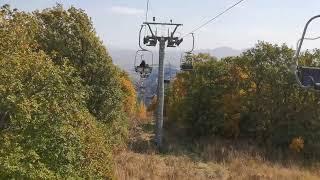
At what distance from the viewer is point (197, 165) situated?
113 feet

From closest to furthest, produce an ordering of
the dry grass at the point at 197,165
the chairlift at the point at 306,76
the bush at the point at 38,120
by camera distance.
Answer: the chairlift at the point at 306,76 < the bush at the point at 38,120 < the dry grass at the point at 197,165

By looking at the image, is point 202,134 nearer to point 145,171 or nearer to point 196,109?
point 196,109

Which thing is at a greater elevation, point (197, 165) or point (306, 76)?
point (306, 76)

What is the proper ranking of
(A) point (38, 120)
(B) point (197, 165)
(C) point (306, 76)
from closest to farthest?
(C) point (306, 76), (A) point (38, 120), (B) point (197, 165)

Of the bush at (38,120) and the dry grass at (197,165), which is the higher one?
the bush at (38,120)

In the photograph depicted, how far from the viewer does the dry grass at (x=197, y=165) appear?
29.6 meters

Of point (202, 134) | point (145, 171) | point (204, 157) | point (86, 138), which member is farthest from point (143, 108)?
point (86, 138)

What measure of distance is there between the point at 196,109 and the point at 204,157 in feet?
37.1

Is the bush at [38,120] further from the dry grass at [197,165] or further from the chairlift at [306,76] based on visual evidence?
the chairlift at [306,76]

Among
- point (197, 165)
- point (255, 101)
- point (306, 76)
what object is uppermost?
point (306, 76)

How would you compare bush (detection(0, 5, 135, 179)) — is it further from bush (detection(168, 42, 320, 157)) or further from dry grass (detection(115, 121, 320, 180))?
bush (detection(168, 42, 320, 157))

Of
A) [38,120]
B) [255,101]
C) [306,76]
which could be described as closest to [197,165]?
[255,101]

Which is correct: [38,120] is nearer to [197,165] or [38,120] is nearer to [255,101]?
[197,165]

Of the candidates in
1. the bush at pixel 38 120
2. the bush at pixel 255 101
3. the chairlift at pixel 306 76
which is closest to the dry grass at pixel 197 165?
the bush at pixel 255 101
